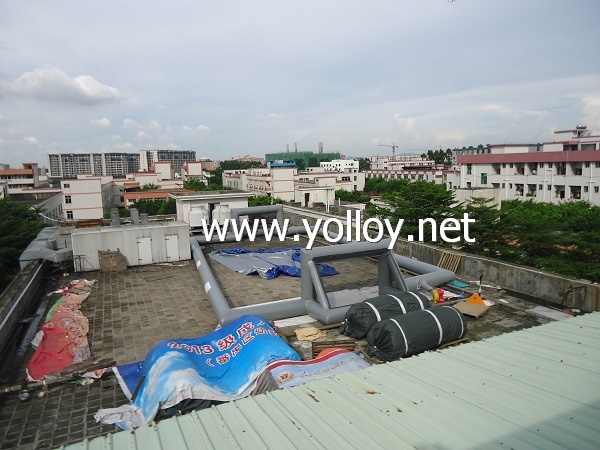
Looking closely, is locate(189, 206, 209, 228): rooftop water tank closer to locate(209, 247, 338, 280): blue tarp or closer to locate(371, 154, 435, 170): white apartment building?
locate(209, 247, 338, 280): blue tarp

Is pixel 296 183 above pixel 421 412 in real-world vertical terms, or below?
above

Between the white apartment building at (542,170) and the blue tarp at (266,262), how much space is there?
38.9 metres

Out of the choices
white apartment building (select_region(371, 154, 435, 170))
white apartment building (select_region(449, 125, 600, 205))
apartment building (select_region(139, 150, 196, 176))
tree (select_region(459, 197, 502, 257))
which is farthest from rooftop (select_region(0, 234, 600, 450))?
apartment building (select_region(139, 150, 196, 176))

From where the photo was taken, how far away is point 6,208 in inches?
1088

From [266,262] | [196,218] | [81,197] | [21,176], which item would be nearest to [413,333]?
[266,262]

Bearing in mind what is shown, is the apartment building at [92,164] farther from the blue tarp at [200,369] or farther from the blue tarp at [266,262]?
the blue tarp at [200,369]

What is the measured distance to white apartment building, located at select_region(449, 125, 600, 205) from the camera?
4312cm

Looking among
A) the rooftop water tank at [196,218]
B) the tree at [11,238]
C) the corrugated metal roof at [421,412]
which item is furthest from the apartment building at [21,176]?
the corrugated metal roof at [421,412]

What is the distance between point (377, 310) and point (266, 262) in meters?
7.87

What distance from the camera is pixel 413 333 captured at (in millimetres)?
8078

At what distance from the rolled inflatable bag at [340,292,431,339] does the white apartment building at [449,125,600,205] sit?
4212 cm

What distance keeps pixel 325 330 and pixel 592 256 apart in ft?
50.7

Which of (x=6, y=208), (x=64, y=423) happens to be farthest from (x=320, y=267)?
(x=6, y=208)

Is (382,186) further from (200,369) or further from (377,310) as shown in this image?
(200,369)
